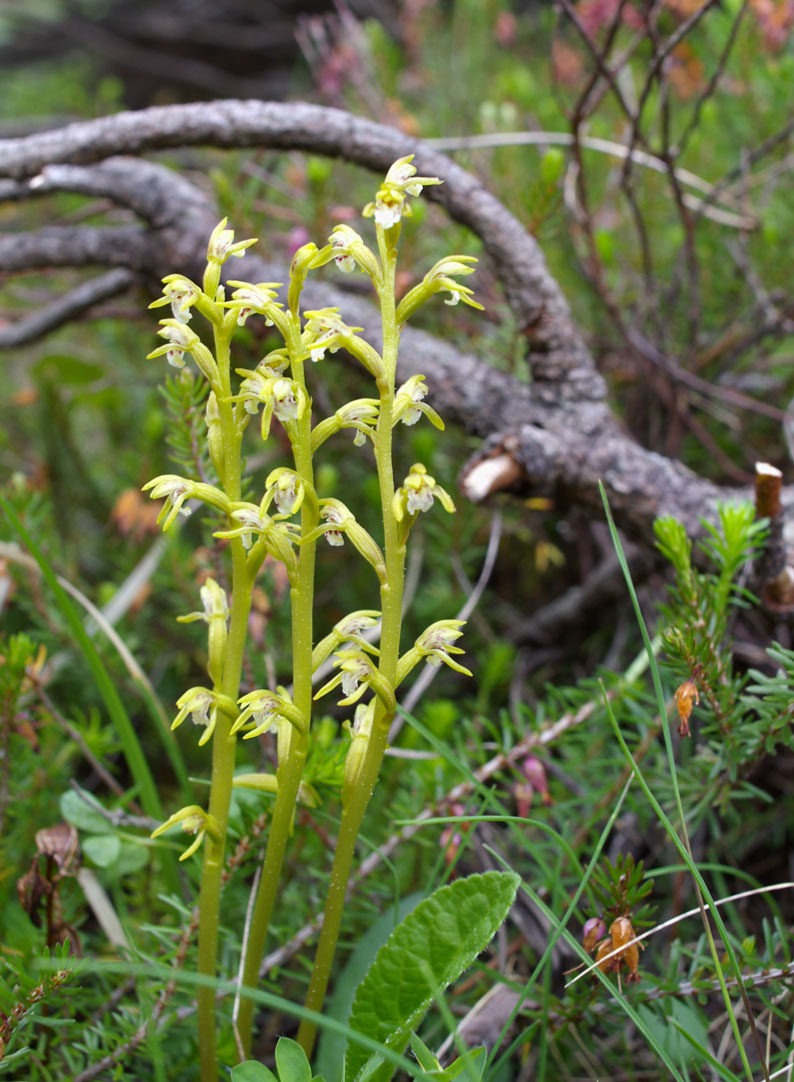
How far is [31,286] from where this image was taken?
361 centimetres

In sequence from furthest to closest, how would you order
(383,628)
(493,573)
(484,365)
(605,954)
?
(493,573)
(484,365)
(605,954)
(383,628)

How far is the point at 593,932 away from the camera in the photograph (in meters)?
1.09

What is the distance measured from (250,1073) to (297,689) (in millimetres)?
447

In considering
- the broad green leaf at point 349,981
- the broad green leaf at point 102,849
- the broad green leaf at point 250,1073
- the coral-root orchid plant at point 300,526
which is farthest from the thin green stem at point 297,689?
the broad green leaf at point 102,849

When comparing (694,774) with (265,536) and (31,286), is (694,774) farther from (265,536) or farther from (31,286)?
(31,286)

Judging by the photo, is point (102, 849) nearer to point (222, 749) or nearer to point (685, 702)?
point (222, 749)

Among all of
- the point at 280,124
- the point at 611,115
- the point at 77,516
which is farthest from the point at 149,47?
the point at 280,124

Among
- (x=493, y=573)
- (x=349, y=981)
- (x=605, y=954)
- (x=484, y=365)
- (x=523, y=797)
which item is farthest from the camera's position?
(x=493, y=573)

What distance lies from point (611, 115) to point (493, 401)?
→ 2.47 metres

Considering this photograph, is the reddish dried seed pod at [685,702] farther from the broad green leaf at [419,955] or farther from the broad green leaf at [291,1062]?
the broad green leaf at [291,1062]

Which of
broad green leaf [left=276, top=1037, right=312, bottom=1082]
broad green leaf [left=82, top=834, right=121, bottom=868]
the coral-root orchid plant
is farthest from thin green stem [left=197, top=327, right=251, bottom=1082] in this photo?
broad green leaf [left=82, top=834, right=121, bottom=868]

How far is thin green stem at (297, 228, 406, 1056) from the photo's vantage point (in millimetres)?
899

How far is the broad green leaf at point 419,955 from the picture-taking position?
953 millimetres

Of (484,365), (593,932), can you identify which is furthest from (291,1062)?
(484,365)
